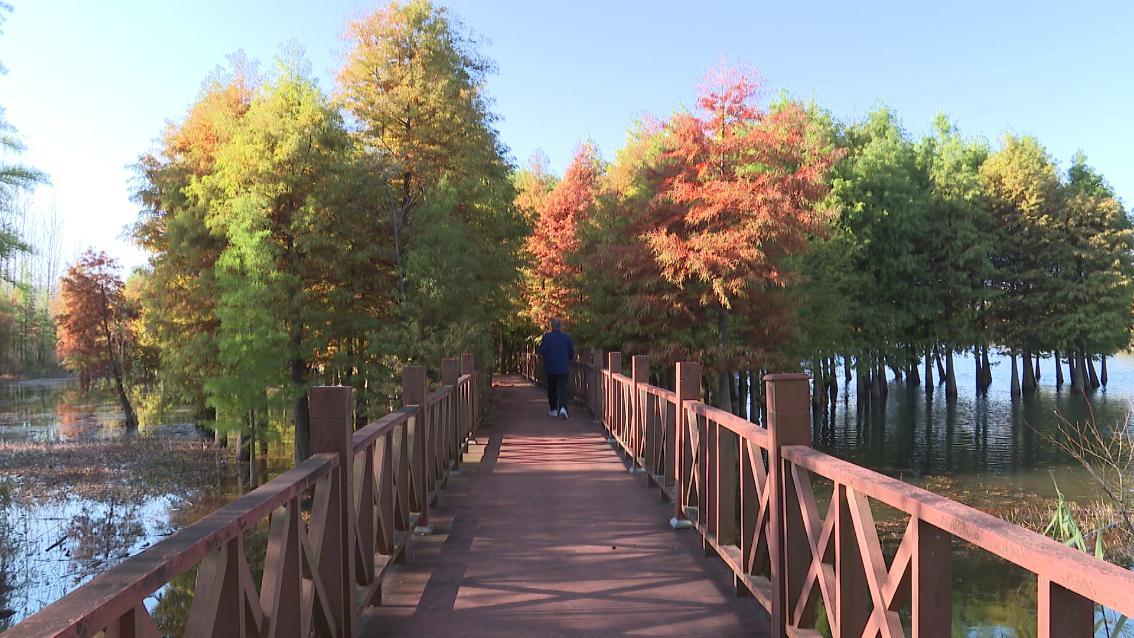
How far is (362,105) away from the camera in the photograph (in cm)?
1964

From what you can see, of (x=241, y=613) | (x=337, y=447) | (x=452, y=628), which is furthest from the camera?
(x=452, y=628)

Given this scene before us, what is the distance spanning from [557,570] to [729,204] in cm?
1290

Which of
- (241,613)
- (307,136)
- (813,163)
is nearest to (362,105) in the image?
(307,136)

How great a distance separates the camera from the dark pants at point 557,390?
13.5 metres

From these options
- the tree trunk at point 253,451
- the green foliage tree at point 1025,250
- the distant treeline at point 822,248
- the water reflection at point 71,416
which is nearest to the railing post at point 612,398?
the distant treeline at point 822,248

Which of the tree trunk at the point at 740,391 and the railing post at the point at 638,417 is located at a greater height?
the railing post at the point at 638,417

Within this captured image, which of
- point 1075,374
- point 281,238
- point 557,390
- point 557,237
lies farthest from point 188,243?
point 1075,374

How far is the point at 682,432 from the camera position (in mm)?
5547

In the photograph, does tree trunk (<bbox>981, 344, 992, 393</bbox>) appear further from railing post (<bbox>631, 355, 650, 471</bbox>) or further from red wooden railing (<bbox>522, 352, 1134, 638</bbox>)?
red wooden railing (<bbox>522, 352, 1134, 638</bbox>)

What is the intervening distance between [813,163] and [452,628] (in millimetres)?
17569

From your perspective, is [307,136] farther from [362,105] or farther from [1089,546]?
[1089,546]

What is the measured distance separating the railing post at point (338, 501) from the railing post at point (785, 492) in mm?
1802

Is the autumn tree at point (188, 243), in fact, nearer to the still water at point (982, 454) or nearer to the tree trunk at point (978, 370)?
the still water at point (982, 454)

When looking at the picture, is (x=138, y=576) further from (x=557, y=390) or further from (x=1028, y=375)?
(x=1028, y=375)
